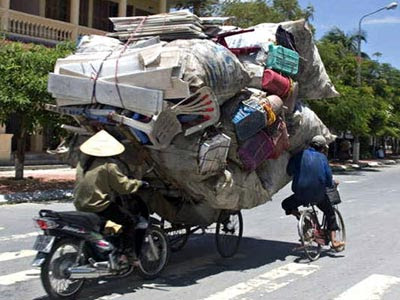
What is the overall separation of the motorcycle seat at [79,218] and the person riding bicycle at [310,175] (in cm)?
318

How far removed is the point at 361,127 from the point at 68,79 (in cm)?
2574

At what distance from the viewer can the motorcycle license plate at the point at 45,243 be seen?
5558mm

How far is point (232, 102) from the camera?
7.11 m

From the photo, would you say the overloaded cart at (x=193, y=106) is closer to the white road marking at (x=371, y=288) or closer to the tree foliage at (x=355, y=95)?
the white road marking at (x=371, y=288)

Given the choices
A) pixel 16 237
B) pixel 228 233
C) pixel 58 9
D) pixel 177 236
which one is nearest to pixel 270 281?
pixel 228 233

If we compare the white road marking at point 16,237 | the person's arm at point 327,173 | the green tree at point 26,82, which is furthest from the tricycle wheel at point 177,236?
the green tree at point 26,82

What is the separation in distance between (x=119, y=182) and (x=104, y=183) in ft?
0.50

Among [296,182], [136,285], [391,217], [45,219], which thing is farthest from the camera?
[391,217]

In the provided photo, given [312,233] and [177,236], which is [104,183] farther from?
[312,233]

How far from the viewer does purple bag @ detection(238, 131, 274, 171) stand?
23.4 ft

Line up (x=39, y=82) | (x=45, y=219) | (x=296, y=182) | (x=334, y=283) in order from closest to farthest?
(x=45, y=219)
(x=334, y=283)
(x=296, y=182)
(x=39, y=82)

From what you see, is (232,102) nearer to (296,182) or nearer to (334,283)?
(296,182)

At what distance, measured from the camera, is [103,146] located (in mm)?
6090

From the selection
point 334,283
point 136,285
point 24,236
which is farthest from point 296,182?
point 24,236
